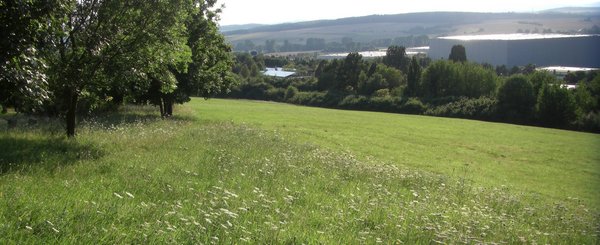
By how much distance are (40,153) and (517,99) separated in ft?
288

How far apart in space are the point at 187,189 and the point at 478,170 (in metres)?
22.6

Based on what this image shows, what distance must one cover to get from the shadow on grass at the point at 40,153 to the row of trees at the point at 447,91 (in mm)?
59731

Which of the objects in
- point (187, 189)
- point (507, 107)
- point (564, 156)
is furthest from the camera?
point (507, 107)

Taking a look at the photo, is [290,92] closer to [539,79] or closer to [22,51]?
[539,79]

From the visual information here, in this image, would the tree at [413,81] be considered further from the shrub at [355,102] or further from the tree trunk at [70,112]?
the tree trunk at [70,112]

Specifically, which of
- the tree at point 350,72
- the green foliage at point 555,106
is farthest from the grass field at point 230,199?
the tree at point 350,72

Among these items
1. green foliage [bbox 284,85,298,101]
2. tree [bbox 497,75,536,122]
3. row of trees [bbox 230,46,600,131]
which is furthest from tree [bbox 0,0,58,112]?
green foliage [bbox 284,85,298,101]

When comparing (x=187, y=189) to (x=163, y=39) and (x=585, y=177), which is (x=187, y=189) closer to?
(x=163, y=39)

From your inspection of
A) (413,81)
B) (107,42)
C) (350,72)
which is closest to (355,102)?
(413,81)

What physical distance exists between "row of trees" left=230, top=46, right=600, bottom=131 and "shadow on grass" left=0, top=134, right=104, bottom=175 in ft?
196

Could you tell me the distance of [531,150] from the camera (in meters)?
39.4

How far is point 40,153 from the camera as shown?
1509 centimetres

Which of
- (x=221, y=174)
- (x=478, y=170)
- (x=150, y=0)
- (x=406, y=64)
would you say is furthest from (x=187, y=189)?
(x=406, y=64)

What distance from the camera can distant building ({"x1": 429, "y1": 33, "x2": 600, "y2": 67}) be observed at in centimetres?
6493
